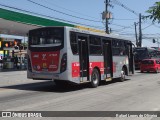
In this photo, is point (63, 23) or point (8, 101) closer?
point (8, 101)

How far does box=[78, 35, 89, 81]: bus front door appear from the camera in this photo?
16.8 metres

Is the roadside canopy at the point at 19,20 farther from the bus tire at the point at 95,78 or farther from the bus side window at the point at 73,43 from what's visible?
the bus side window at the point at 73,43

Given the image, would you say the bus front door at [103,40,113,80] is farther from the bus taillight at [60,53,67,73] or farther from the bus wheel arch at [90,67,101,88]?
the bus taillight at [60,53,67,73]

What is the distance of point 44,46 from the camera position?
16.2 meters

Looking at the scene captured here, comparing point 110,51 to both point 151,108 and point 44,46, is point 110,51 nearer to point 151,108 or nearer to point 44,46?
point 44,46

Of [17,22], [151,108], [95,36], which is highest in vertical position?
[17,22]

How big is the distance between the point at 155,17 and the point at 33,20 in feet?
51.7

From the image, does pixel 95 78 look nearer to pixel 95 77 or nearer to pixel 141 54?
pixel 95 77

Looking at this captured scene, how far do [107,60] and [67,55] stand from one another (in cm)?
497

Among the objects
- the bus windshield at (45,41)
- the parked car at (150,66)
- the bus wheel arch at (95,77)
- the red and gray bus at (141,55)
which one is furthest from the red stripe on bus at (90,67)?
the red and gray bus at (141,55)

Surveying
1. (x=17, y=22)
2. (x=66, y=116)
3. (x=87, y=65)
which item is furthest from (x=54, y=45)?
(x=17, y=22)

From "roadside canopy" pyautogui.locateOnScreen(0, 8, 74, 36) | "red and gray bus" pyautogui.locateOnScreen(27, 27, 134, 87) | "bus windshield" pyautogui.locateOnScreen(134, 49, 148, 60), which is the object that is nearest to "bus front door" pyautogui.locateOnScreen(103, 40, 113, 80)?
"red and gray bus" pyautogui.locateOnScreen(27, 27, 134, 87)

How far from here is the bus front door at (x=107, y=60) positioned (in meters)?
19.6

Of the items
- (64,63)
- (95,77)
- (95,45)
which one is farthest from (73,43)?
(95,77)
